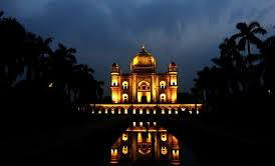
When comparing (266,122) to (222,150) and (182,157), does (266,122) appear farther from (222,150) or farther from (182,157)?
(182,157)

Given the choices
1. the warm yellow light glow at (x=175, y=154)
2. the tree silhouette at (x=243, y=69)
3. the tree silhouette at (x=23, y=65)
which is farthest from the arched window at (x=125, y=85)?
the warm yellow light glow at (x=175, y=154)

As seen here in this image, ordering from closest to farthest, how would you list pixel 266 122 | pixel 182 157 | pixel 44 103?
pixel 182 157
pixel 266 122
pixel 44 103

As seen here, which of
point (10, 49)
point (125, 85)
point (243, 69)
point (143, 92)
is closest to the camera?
point (10, 49)

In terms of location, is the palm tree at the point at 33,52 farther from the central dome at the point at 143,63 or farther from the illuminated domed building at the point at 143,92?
the central dome at the point at 143,63

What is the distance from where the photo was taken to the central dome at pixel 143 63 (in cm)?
7306

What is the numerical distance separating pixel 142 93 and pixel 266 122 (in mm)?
53520

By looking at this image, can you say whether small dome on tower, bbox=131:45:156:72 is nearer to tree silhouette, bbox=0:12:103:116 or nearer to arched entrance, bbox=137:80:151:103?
arched entrance, bbox=137:80:151:103

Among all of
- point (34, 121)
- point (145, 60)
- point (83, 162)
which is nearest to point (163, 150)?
point (83, 162)

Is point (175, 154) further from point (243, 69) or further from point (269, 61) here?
point (243, 69)

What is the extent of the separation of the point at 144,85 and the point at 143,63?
5.06 metres

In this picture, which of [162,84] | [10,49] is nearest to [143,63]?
[162,84]

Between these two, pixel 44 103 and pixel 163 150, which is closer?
pixel 163 150

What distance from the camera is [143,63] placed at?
73500mm

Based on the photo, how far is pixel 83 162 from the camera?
11930 mm
